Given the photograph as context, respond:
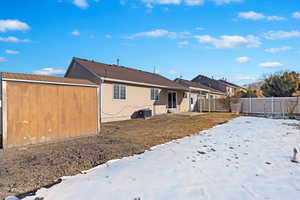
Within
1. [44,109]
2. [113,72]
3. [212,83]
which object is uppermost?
[212,83]

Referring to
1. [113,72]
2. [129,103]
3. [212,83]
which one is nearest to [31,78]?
[129,103]

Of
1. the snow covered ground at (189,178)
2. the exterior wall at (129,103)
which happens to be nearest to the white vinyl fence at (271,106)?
the exterior wall at (129,103)

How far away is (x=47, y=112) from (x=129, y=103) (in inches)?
347

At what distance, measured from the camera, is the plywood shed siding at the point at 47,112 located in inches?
242

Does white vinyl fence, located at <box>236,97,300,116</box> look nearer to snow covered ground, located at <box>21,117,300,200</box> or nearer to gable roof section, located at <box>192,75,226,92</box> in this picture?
snow covered ground, located at <box>21,117,300,200</box>

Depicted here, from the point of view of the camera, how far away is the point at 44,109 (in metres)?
6.90

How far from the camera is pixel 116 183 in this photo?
3.55 meters

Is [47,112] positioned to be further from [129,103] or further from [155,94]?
[155,94]

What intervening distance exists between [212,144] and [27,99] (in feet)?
19.4

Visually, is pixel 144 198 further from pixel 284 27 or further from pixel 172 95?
pixel 172 95

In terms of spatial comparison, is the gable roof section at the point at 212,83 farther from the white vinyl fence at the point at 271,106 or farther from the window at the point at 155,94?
the window at the point at 155,94

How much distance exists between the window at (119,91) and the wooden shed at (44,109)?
5731 mm

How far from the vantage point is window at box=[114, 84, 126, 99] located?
47.3 feet

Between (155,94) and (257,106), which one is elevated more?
(155,94)
